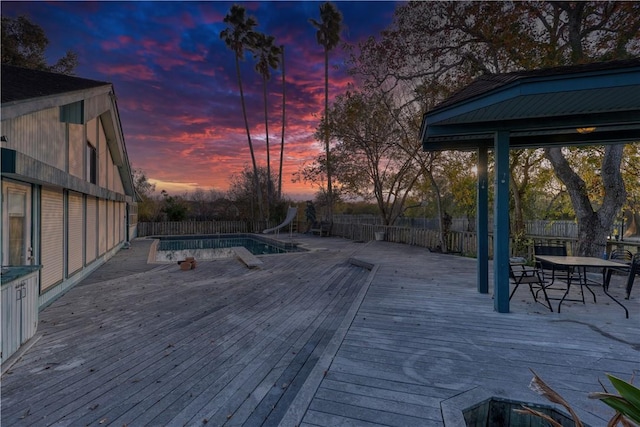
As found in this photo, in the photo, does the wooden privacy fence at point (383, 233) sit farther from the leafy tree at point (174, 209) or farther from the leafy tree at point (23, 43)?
the leafy tree at point (23, 43)

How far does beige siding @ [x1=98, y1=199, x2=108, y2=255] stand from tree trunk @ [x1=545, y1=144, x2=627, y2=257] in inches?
514

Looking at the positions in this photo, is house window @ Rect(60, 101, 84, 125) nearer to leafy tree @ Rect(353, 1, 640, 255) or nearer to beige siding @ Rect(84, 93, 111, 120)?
beige siding @ Rect(84, 93, 111, 120)

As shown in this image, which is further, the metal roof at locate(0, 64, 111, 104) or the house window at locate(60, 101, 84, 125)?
the house window at locate(60, 101, 84, 125)

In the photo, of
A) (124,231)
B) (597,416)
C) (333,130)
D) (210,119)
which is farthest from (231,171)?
(597,416)

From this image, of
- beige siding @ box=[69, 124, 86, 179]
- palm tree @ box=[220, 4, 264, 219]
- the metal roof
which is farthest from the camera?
palm tree @ box=[220, 4, 264, 219]

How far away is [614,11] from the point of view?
679cm

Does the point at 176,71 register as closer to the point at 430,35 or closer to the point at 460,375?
the point at 430,35

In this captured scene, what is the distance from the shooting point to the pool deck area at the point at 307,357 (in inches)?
84.7

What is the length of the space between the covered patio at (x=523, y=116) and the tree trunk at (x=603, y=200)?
10.6 ft

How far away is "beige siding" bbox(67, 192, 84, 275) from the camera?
6.36m

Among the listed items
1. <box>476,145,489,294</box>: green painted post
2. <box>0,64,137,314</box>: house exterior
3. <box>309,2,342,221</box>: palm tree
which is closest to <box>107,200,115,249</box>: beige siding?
<box>0,64,137,314</box>: house exterior

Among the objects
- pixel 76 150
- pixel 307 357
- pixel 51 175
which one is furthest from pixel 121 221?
pixel 307 357

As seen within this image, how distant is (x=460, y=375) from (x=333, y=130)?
12894mm

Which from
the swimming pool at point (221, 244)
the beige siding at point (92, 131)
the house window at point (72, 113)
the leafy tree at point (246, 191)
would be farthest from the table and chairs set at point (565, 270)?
the leafy tree at point (246, 191)
